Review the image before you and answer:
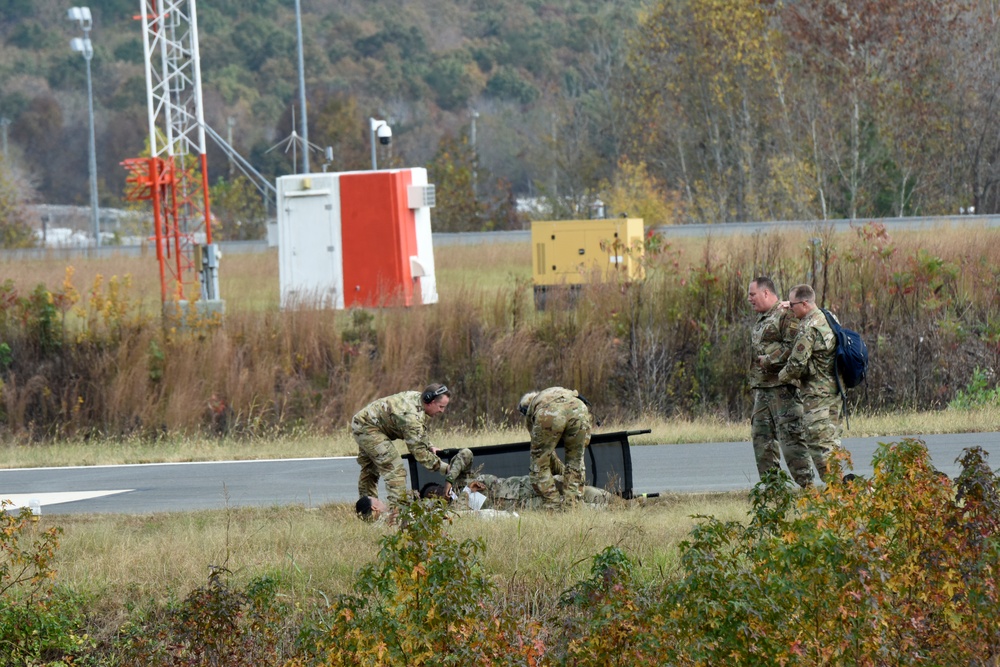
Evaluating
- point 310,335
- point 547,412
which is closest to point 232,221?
point 310,335

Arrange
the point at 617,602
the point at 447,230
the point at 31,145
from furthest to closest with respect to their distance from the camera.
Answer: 1. the point at 31,145
2. the point at 447,230
3. the point at 617,602

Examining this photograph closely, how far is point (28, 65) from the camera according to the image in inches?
4001

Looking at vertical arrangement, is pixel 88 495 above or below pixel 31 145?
below

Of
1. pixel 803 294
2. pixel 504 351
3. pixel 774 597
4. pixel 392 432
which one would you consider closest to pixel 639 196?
pixel 504 351

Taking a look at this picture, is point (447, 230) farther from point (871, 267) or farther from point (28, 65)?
point (28, 65)

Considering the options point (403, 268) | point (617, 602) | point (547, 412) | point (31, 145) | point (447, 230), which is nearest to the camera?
point (617, 602)

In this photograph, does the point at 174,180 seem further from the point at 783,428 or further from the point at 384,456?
the point at 783,428

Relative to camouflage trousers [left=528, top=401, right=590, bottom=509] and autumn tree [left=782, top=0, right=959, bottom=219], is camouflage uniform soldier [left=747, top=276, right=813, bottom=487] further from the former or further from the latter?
autumn tree [left=782, top=0, right=959, bottom=219]

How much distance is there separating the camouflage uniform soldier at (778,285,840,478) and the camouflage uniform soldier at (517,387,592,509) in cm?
167

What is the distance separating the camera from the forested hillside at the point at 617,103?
43.4m

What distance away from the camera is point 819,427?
10.5 metres

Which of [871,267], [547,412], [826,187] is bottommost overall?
[547,412]

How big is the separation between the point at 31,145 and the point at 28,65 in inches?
459

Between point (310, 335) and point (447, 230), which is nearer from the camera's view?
point (310, 335)
